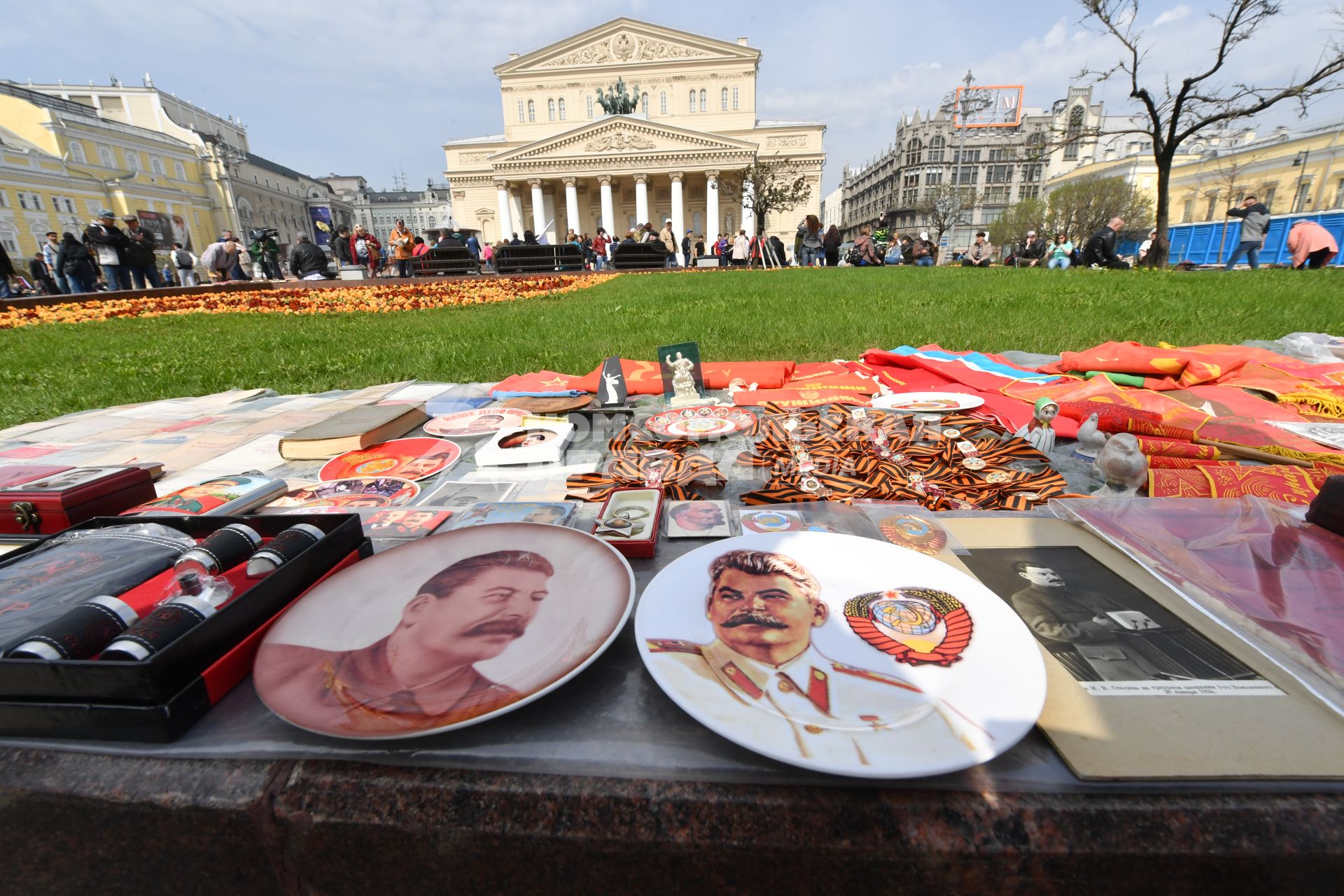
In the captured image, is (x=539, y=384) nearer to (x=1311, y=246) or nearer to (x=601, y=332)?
(x=601, y=332)

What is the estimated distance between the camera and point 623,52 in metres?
50.2

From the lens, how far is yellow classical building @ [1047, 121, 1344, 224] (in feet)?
102

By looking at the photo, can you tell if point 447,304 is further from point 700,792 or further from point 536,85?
point 536,85

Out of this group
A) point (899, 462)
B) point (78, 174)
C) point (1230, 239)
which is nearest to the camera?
point (899, 462)

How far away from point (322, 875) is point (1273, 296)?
904cm

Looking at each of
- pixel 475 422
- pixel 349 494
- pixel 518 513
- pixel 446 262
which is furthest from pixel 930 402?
pixel 446 262

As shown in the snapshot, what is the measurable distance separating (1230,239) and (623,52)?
4692 centimetres

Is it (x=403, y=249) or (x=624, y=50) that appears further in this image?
(x=624, y=50)

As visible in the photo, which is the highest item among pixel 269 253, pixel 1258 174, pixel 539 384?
pixel 1258 174

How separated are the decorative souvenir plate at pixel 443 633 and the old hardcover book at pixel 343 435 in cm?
124

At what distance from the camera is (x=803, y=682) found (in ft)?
2.86

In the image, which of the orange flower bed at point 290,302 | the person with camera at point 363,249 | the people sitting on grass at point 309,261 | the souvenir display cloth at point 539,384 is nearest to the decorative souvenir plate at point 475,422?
the souvenir display cloth at point 539,384

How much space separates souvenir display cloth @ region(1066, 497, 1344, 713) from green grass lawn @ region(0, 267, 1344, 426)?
9.95ft

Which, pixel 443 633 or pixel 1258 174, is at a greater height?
pixel 1258 174
